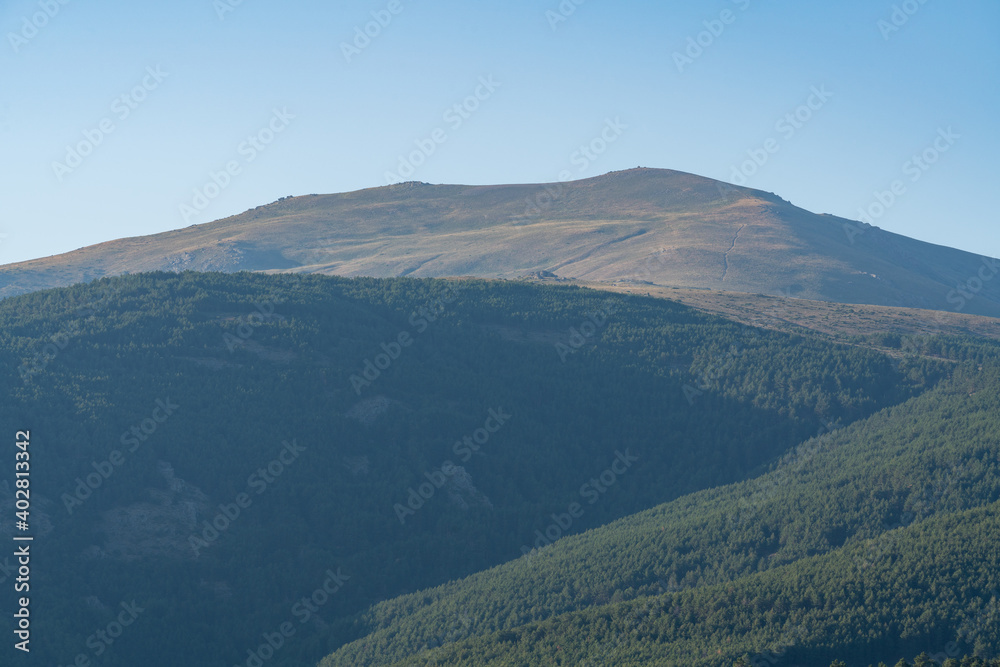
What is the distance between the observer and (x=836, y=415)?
117750 mm

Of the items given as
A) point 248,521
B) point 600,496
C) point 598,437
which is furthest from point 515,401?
point 248,521

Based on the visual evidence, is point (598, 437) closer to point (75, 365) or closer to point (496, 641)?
point (496, 641)

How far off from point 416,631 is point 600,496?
34.5 metres
